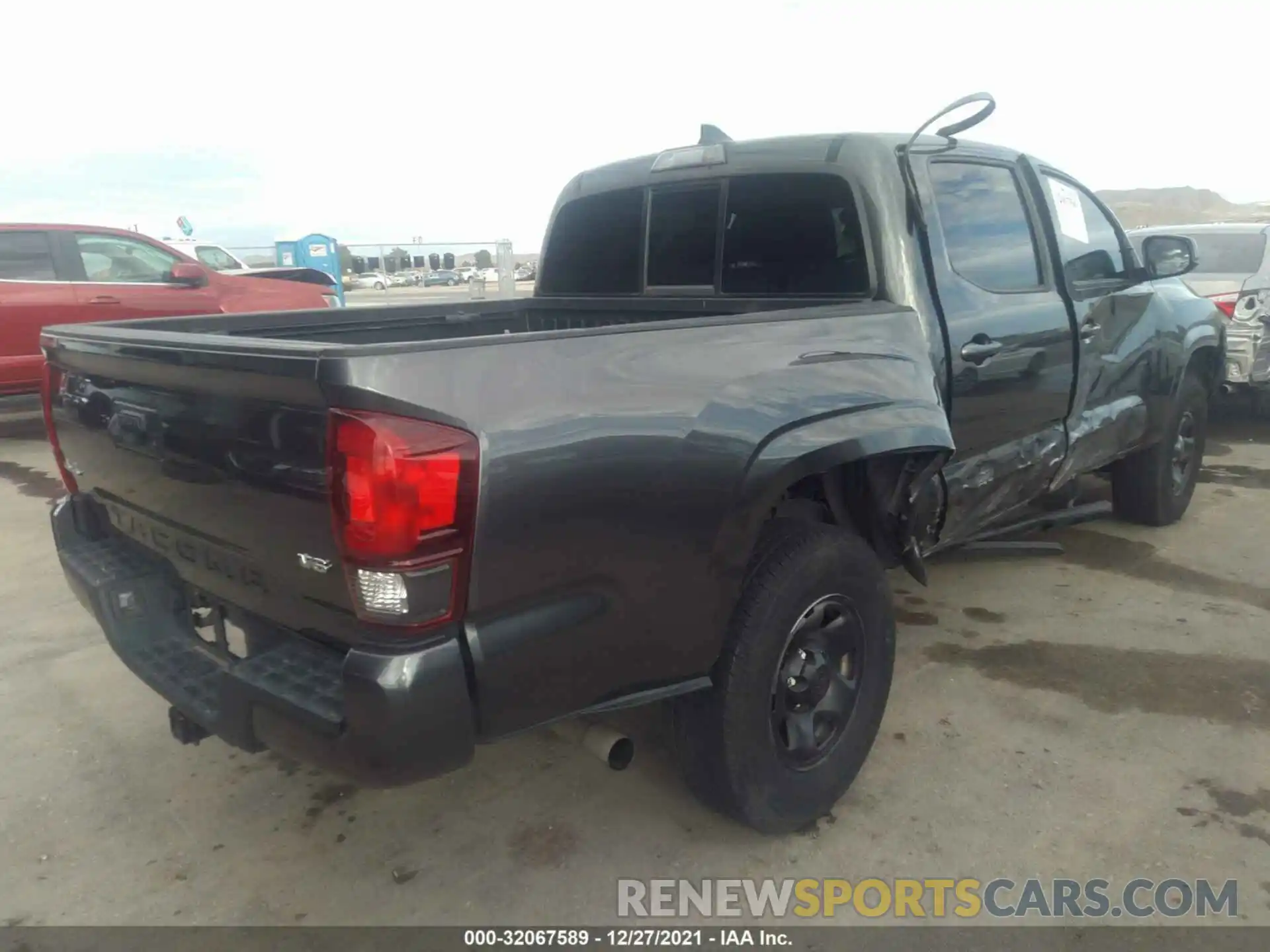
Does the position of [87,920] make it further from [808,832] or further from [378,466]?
[808,832]

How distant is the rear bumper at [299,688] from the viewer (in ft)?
5.70

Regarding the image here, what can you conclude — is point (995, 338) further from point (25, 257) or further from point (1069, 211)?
point (25, 257)

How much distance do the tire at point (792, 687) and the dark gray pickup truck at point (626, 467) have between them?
0.01 m

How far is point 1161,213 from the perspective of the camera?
50.3 metres

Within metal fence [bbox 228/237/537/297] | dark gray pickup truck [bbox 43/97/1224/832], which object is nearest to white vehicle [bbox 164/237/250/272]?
metal fence [bbox 228/237/537/297]

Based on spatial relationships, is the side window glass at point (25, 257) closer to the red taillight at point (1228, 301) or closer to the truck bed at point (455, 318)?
the truck bed at point (455, 318)

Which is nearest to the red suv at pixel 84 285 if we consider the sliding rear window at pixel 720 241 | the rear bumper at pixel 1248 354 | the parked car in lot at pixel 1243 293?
the sliding rear window at pixel 720 241

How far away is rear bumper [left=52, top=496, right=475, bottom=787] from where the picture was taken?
1736mm

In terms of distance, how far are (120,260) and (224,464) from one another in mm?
7633

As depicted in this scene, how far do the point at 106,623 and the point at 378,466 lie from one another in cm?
126

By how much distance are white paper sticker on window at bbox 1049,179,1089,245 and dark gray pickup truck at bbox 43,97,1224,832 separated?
43mm

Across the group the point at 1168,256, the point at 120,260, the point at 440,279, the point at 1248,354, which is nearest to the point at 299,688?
the point at 1168,256

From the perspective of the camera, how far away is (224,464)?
2006 millimetres

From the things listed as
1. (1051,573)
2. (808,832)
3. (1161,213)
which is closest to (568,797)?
(808,832)
